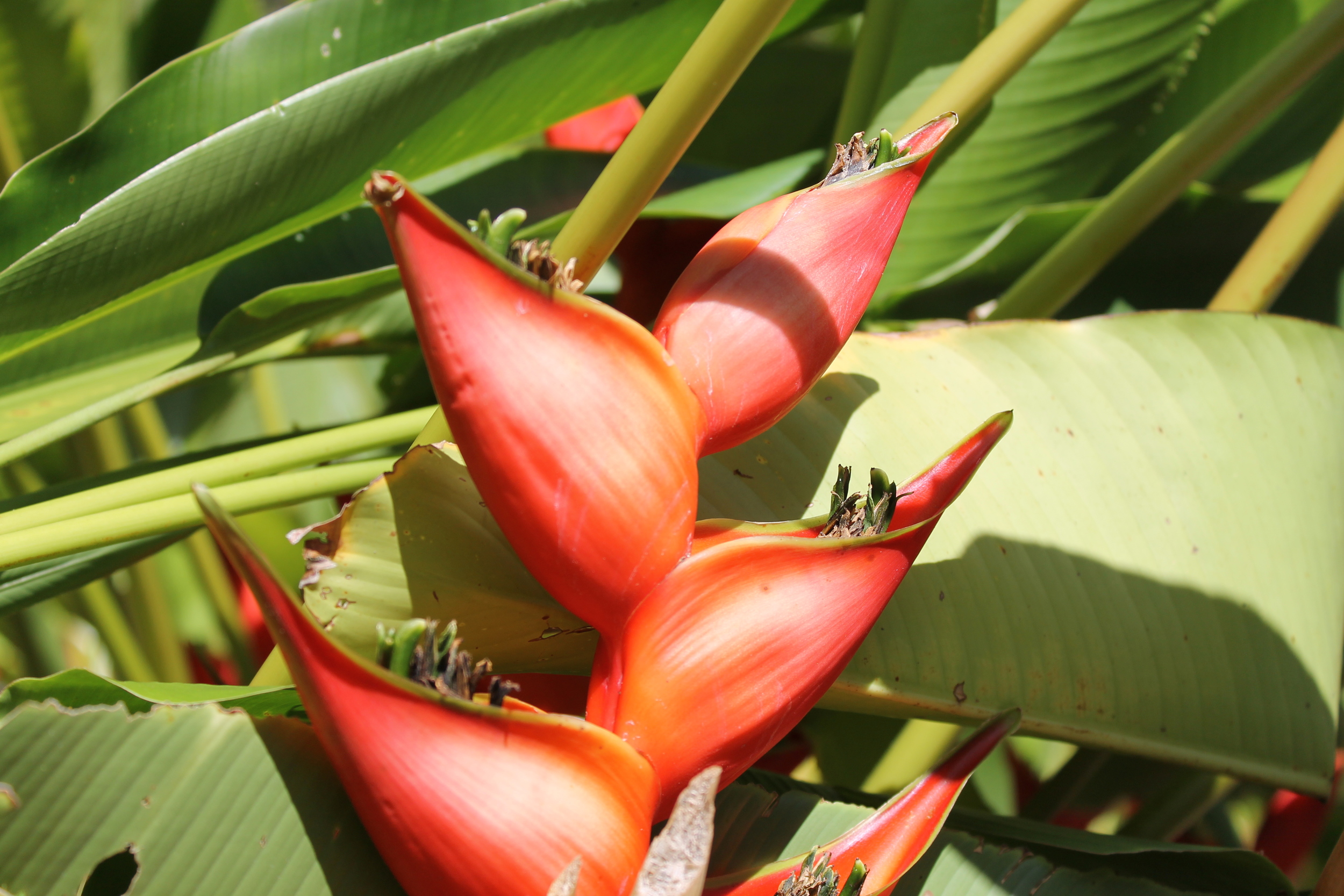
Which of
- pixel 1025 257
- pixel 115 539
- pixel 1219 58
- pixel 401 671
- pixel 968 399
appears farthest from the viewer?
pixel 1219 58

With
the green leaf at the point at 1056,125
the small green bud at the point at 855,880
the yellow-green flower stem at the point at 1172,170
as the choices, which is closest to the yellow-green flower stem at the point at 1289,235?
the yellow-green flower stem at the point at 1172,170

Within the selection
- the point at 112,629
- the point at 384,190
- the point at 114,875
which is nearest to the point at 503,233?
the point at 384,190

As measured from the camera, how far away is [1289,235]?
562 millimetres

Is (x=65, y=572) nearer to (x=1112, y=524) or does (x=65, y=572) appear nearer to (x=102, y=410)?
(x=102, y=410)

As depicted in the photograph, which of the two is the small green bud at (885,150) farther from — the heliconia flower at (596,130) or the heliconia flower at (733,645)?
the heliconia flower at (596,130)

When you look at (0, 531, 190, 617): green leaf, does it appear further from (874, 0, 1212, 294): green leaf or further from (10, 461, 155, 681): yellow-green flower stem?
(874, 0, 1212, 294): green leaf

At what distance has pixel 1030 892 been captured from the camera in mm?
392

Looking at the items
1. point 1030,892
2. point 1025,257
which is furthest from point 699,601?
point 1025,257

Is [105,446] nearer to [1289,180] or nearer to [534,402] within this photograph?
[534,402]

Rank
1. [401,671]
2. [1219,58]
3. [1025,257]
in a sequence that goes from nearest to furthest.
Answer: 1. [401,671]
2. [1025,257]
3. [1219,58]

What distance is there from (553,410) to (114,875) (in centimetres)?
21

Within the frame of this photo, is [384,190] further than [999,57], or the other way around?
[999,57]

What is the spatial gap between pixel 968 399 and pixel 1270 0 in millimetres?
570

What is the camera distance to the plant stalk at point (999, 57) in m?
0.44
